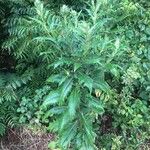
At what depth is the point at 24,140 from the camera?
4.86 metres

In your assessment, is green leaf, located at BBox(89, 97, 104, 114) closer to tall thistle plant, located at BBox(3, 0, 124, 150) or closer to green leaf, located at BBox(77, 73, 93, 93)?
tall thistle plant, located at BBox(3, 0, 124, 150)

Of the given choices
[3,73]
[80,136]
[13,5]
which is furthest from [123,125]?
[13,5]

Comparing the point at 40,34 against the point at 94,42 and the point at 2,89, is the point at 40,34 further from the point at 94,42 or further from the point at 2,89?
the point at 94,42

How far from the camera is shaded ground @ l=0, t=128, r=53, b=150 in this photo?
15.8ft

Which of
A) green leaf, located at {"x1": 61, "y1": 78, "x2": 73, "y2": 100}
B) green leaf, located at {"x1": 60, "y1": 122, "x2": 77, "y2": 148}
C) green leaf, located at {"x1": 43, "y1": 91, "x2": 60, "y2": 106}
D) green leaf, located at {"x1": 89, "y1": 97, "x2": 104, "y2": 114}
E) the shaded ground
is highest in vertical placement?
green leaf, located at {"x1": 61, "y1": 78, "x2": 73, "y2": 100}

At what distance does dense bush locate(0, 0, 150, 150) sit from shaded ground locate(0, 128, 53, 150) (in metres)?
0.15

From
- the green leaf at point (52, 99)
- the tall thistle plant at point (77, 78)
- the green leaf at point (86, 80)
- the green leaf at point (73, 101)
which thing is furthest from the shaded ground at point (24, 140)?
the green leaf at point (86, 80)

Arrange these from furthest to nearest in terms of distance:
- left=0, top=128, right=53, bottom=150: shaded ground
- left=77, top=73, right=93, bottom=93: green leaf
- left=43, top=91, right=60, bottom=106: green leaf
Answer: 1. left=0, top=128, right=53, bottom=150: shaded ground
2. left=43, top=91, right=60, bottom=106: green leaf
3. left=77, top=73, right=93, bottom=93: green leaf

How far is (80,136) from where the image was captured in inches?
158

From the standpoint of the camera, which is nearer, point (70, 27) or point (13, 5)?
point (70, 27)

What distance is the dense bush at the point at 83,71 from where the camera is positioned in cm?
391

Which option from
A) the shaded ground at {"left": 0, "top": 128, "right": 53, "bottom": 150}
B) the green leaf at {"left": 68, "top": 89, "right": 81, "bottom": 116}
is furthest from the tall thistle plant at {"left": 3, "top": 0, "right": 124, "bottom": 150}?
the shaded ground at {"left": 0, "top": 128, "right": 53, "bottom": 150}

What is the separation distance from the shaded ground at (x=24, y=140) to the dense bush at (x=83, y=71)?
0.15 metres

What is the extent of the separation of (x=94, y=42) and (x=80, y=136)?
973mm
